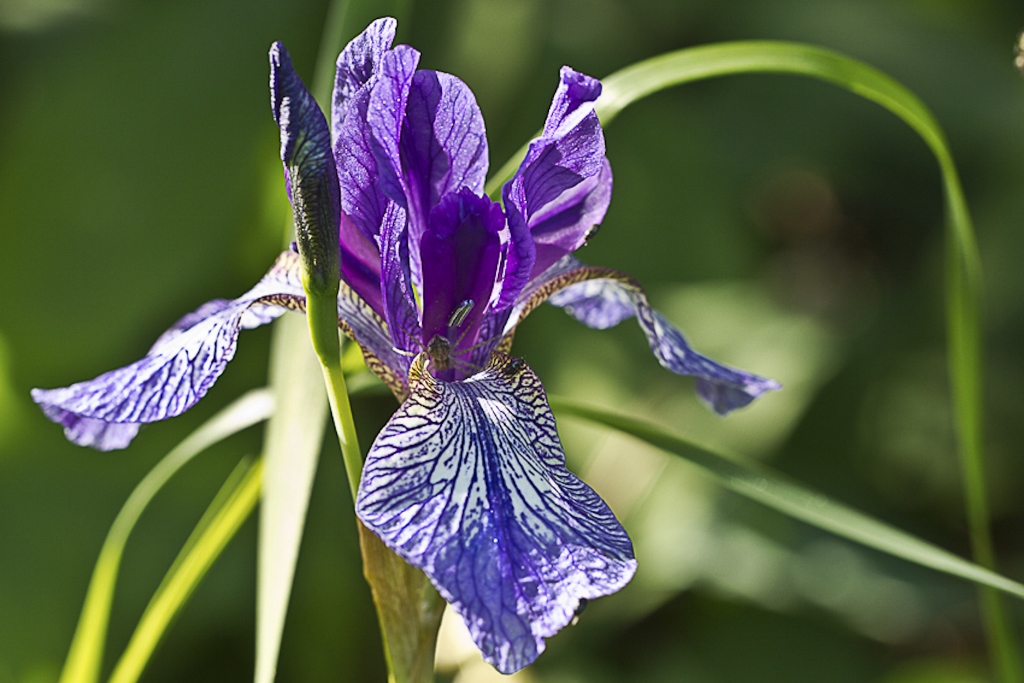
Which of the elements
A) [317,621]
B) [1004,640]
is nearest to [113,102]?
[317,621]

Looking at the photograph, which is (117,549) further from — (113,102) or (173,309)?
(113,102)

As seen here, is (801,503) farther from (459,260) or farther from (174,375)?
(174,375)

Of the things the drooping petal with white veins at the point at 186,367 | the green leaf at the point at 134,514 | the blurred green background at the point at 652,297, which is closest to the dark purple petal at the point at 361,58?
the drooping petal with white veins at the point at 186,367

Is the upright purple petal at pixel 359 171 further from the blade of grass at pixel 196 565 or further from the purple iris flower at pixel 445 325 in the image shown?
the blade of grass at pixel 196 565

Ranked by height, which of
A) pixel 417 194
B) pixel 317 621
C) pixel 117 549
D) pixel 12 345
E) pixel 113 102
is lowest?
pixel 317 621

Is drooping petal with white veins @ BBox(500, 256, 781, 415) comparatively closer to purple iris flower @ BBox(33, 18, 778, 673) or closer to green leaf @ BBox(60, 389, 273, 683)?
purple iris flower @ BBox(33, 18, 778, 673)

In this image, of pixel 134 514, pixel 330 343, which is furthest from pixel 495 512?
pixel 134 514
